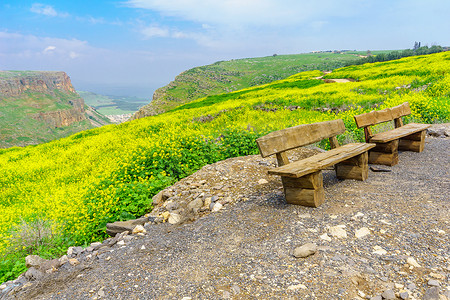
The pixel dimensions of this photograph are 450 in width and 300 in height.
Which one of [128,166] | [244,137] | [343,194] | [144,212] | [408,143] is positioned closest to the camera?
[343,194]

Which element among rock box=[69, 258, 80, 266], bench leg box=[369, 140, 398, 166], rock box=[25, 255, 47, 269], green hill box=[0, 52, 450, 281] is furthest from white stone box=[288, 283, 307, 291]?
bench leg box=[369, 140, 398, 166]

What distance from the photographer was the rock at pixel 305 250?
293cm

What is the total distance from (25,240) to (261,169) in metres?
4.69

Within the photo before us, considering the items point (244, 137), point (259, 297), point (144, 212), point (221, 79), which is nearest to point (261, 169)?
point (244, 137)

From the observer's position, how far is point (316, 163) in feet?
13.2

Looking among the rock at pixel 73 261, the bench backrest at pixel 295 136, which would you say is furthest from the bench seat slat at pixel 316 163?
the rock at pixel 73 261

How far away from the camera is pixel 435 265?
8.59 ft

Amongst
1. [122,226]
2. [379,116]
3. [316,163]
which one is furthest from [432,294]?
[379,116]

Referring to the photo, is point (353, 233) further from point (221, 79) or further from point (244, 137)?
point (221, 79)

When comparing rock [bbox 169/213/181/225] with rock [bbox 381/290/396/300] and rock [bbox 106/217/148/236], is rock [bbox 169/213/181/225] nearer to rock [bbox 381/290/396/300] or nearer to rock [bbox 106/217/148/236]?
rock [bbox 106/217/148/236]

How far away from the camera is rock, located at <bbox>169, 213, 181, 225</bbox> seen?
15.0ft

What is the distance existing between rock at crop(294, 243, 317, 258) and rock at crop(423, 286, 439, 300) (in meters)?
1.00

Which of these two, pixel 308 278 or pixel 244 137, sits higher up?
pixel 244 137

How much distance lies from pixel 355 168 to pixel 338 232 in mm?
Answer: 2088
